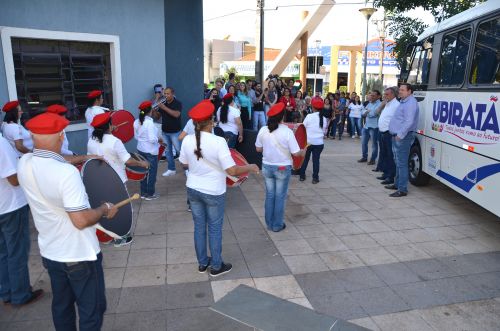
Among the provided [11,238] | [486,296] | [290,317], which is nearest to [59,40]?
[11,238]

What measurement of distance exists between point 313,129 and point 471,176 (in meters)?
3.02

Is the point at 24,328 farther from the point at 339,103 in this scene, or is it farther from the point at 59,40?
the point at 339,103

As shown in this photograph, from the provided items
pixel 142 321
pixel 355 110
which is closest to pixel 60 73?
pixel 142 321

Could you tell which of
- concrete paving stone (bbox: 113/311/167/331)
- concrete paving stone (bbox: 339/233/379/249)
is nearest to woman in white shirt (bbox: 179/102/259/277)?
concrete paving stone (bbox: 113/311/167/331)

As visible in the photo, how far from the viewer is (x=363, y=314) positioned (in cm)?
367

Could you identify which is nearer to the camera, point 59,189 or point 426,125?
point 59,189

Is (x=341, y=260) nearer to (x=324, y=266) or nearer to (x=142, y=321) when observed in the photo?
(x=324, y=266)

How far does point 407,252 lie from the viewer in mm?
4992

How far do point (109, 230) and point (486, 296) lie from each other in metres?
3.71

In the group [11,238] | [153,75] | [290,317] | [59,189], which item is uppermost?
[153,75]

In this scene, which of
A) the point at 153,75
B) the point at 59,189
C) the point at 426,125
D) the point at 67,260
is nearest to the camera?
the point at 59,189

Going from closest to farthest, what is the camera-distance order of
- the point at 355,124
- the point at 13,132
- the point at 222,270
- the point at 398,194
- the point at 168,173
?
the point at 222,270, the point at 13,132, the point at 398,194, the point at 168,173, the point at 355,124

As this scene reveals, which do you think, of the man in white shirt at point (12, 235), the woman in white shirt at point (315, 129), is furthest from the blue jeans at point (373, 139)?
the man in white shirt at point (12, 235)

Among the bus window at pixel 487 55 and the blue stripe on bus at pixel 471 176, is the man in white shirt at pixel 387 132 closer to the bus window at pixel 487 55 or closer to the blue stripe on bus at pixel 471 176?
the blue stripe on bus at pixel 471 176
